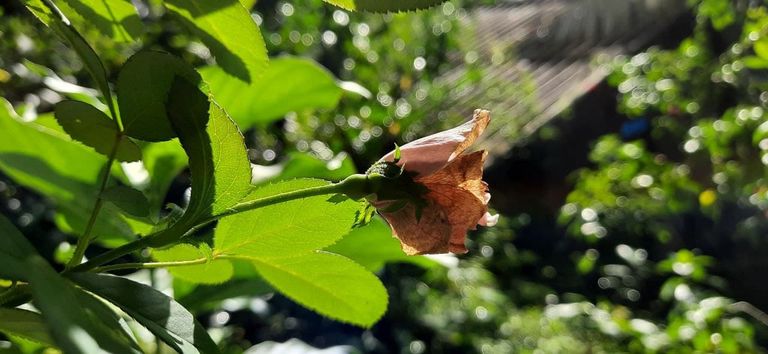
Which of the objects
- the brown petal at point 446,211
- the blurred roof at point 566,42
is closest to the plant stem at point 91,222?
the brown petal at point 446,211

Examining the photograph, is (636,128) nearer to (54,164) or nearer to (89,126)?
(54,164)

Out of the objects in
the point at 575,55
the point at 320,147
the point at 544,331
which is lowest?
the point at 544,331

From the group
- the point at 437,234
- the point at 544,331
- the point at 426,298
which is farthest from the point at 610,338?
the point at 437,234

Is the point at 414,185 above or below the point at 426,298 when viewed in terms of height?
above

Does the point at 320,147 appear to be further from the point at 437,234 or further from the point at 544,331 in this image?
the point at 437,234

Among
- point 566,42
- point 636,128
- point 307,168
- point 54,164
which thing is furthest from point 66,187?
point 566,42

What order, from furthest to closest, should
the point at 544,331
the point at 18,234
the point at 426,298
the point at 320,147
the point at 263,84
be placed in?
the point at 544,331
the point at 320,147
the point at 426,298
the point at 263,84
the point at 18,234
